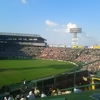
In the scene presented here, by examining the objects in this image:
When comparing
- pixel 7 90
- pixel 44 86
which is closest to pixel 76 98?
pixel 44 86

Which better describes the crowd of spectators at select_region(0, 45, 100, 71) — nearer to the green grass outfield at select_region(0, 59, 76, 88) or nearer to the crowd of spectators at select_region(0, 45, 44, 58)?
the crowd of spectators at select_region(0, 45, 44, 58)

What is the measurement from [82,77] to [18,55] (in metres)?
62.8

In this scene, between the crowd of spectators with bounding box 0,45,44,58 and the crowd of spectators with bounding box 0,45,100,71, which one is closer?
the crowd of spectators with bounding box 0,45,100,71

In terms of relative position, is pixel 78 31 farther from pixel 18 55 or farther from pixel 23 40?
pixel 18 55

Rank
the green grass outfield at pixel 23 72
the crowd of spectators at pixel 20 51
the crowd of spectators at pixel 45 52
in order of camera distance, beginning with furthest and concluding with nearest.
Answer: the crowd of spectators at pixel 20 51 < the crowd of spectators at pixel 45 52 < the green grass outfield at pixel 23 72

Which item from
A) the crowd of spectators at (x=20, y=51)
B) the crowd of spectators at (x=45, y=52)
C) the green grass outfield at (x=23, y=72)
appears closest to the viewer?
the green grass outfield at (x=23, y=72)

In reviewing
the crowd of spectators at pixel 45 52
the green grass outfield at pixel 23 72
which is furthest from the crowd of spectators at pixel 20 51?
the green grass outfield at pixel 23 72

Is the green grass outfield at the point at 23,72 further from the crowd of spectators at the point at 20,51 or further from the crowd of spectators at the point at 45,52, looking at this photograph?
the crowd of spectators at the point at 20,51

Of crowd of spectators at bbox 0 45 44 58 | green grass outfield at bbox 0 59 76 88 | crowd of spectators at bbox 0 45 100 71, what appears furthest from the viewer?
crowd of spectators at bbox 0 45 44 58

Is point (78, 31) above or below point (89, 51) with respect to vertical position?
above

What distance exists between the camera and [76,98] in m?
5.44

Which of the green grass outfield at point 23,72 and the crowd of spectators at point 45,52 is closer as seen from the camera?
the green grass outfield at point 23,72

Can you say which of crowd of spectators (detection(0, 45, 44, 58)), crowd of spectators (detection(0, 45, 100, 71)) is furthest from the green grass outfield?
crowd of spectators (detection(0, 45, 44, 58))

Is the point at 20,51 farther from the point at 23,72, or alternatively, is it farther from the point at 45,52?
the point at 23,72
